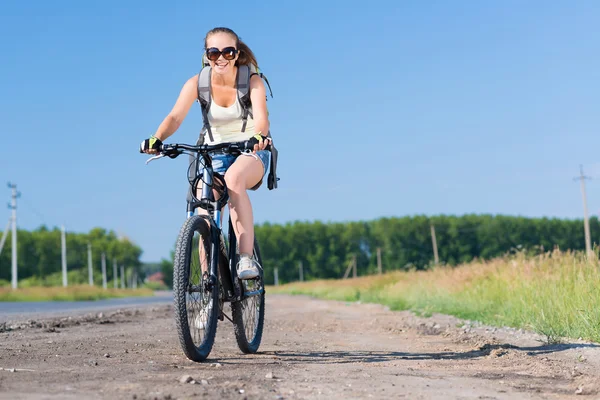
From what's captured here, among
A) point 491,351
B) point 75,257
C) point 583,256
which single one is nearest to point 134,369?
point 491,351

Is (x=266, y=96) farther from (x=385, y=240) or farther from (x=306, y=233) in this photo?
(x=306, y=233)

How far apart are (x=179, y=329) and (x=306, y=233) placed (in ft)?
411

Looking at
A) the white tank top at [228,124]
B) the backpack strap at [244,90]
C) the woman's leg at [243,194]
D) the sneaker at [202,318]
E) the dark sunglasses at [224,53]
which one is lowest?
the sneaker at [202,318]

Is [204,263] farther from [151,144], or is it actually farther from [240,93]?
[240,93]

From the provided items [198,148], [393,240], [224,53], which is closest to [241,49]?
[224,53]

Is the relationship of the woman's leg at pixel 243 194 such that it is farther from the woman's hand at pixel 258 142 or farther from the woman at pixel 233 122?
the woman's hand at pixel 258 142

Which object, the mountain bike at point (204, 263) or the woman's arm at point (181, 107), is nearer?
the mountain bike at point (204, 263)

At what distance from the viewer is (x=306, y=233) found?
129500mm

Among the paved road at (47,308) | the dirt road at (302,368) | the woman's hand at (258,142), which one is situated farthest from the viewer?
the paved road at (47,308)

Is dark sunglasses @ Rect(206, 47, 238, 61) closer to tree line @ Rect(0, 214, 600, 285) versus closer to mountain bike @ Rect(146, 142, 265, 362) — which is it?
mountain bike @ Rect(146, 142, 265, 362)

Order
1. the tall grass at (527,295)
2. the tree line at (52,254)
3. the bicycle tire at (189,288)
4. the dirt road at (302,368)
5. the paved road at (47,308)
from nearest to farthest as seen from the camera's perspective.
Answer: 1. the dirt road at (302,368)
2. the bicycle tire at (189,288)
3. the tall grass at (527,295)
4. the paved road at (47,308)
5. the tree line at (52,254)

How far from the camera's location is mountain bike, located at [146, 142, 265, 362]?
435 cm

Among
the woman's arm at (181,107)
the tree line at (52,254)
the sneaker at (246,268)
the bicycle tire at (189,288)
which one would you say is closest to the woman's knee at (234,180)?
the bicycle tire at (189,288)

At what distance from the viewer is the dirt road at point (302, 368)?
3.36 m
